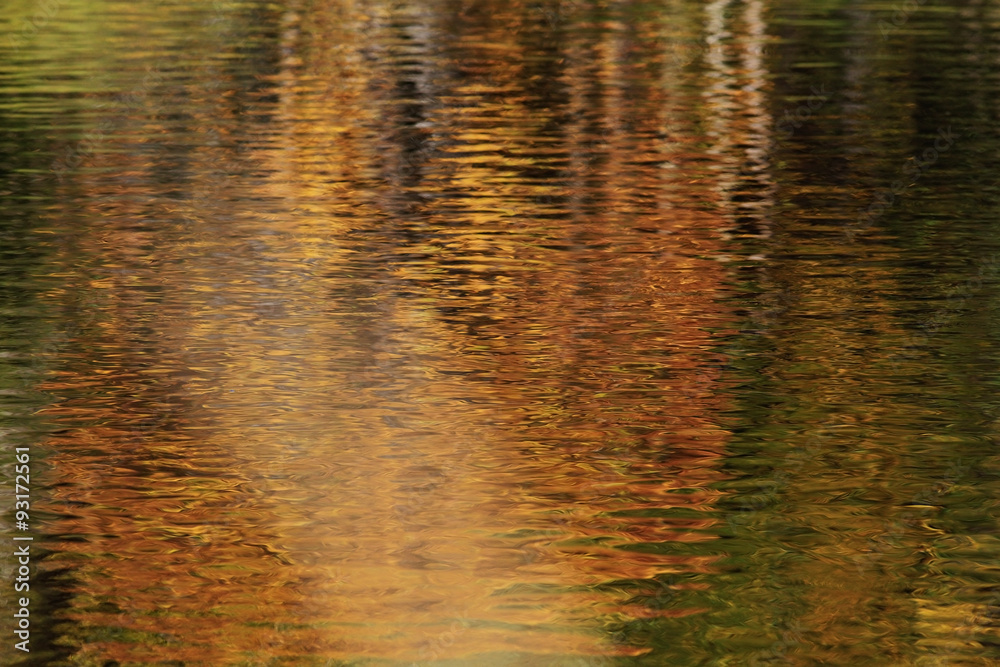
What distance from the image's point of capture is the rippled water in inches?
265

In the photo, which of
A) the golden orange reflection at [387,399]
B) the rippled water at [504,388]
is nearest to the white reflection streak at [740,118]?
the rippled water at [504,388]

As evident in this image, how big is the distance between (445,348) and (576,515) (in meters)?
2.99

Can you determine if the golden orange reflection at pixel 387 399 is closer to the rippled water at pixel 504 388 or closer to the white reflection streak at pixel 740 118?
the rippled water at pixel 504 388

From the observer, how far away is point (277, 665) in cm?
619

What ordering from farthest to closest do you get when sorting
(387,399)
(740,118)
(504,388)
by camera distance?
(740,118), (504,388), (387,399)

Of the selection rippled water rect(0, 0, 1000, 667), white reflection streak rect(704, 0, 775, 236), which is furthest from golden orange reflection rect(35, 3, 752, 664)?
white reflection streak rect(704, 0, 775, 236)

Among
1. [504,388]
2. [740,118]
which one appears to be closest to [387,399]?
[504,388]

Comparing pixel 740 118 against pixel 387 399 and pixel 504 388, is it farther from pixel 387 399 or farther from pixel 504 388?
pixel 387 399

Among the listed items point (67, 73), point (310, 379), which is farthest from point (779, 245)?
point (67, 73)

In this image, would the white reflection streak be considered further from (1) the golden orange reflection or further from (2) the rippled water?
(1) the golden orange reflection

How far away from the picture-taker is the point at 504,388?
9672mm

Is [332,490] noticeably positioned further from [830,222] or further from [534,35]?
[534,35]

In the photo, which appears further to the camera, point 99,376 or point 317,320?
point 317,320

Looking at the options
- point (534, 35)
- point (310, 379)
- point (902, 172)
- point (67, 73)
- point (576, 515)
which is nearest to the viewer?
point (576, 515)
